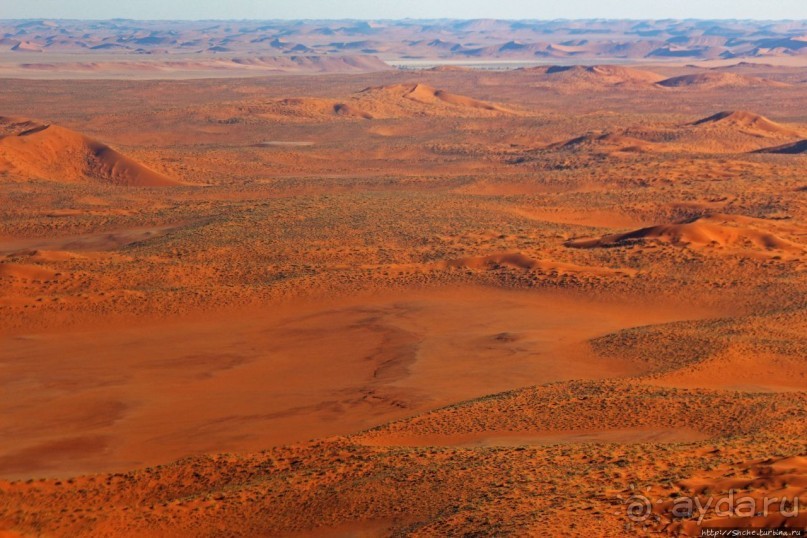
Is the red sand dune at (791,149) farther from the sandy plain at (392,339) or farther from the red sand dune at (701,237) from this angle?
the red sand dune at (701,237)

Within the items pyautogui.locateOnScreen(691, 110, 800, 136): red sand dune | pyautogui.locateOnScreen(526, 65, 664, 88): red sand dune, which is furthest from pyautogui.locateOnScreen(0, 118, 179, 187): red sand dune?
pyautogui.locateOnScreen(526, 65, 664, 88): red sand dune

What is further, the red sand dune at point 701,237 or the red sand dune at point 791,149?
the red sand dune at point 791,149

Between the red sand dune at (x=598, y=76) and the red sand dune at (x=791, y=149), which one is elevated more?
the red sand dune at (x=598, y=76)

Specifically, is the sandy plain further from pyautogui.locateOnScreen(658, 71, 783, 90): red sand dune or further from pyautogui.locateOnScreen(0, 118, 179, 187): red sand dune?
pyautogui.locateOnScreen(658, 71, 783, 90): red sand dune

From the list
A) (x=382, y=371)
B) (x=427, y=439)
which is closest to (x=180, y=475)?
(x=427, y=439)

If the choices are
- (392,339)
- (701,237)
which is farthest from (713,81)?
(392,339)

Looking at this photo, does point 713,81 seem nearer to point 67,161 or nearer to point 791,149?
point 791,149

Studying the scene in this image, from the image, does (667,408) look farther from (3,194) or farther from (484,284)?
(3,194)

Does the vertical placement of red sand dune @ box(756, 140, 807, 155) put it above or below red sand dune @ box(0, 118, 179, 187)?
below

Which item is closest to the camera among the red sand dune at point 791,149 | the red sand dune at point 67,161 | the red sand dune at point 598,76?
the red sand dune at point 67,161

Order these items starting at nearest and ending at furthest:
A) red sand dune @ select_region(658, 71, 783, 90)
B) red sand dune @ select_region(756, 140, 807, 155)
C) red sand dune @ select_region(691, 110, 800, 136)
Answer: red sand dune @ select_region(756, 140, 807, 155), red sand dune @ select_region(691, 110, 800, 136), red sand dune @ select_region(658, 71, 783, 90)

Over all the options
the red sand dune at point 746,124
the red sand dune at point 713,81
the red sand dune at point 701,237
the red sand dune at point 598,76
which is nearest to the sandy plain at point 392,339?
the red sand dune at point 701,237

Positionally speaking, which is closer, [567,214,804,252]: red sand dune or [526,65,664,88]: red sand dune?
[567,214,804,252]: red sand dune
